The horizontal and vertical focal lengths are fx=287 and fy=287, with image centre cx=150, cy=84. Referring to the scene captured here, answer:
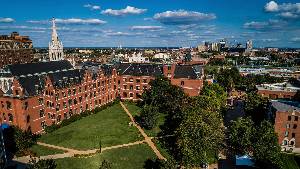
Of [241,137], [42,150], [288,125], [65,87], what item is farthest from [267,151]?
[65,87]

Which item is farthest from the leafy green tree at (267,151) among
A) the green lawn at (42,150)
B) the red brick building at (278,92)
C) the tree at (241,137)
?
the red brick building at (278,92)

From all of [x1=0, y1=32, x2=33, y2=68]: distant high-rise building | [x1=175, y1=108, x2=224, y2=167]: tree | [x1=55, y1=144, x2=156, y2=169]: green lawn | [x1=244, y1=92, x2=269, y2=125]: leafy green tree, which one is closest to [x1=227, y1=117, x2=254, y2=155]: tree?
[x1=175, y1=108, x2=224, y2=167]: tree

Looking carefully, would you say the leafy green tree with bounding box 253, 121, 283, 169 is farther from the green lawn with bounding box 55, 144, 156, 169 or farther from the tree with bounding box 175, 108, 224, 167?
the green lawn with bounding box 55, 144, 156, 169

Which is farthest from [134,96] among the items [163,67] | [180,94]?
[180,94]

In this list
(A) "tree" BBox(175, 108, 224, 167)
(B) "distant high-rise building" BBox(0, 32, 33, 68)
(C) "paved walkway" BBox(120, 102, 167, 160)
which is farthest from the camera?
(B) "distant high-rise building" BBox(0, 32, 33, 68)

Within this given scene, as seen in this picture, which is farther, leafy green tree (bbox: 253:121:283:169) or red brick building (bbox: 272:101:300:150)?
red brick building (bbox: 272:101:300:150)

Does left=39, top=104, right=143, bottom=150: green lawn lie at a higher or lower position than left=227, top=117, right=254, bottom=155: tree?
lower
